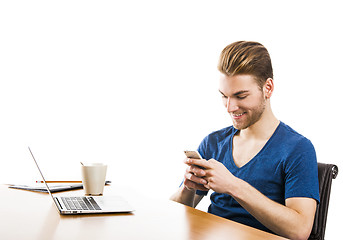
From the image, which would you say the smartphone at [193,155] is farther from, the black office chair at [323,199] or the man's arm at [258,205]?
the black office chair at [323,199]

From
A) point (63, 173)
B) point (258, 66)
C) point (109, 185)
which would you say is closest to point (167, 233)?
point (109, 185)

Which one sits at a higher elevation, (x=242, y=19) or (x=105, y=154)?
(x=242, y=19)

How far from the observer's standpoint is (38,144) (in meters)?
2.84

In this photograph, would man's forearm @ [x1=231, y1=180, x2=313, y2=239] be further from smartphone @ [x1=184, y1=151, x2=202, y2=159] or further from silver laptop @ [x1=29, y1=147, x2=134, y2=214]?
silver laptop @ [x1=29, y1=147, x2=134, y2=214]

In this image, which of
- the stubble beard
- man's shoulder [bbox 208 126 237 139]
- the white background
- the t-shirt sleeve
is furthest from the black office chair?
the white background

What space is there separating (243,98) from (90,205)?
0.74 m

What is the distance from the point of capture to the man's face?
1.40 metres

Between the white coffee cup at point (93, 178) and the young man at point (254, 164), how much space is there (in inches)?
11.5

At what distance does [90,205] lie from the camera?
98cm

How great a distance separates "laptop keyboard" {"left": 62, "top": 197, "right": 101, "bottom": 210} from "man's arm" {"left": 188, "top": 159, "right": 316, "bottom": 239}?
13.2 inches

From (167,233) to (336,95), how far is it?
6.52 feet

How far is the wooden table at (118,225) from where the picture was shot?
2.44 ft

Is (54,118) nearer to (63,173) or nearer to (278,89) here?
(63,173)

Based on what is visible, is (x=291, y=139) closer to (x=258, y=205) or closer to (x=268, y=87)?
(x=268, y=87)
